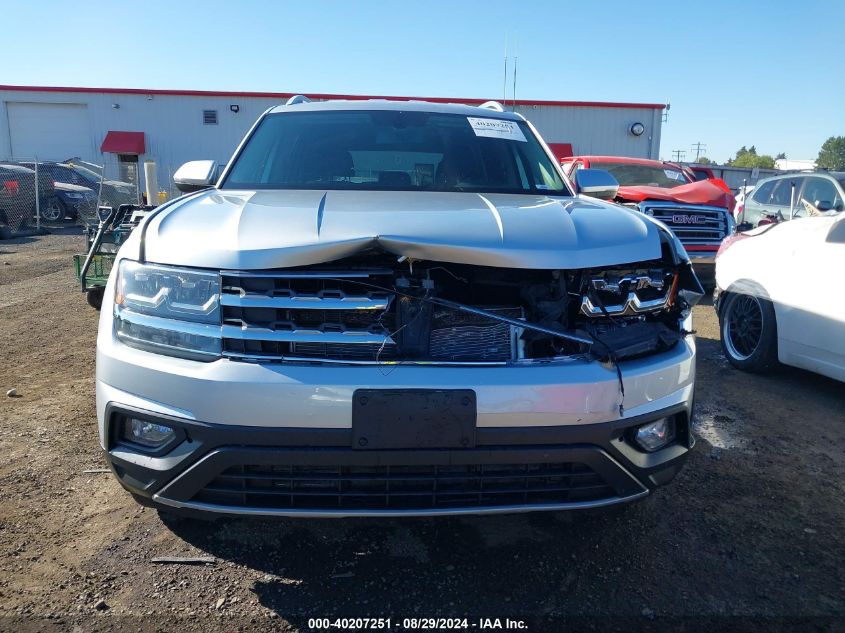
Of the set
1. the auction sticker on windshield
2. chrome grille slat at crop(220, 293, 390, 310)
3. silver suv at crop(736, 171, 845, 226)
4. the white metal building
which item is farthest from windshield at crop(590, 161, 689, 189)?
the white metal building

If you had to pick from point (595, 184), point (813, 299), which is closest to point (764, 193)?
point (813, 299)

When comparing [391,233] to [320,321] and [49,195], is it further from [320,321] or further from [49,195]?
[49,195]

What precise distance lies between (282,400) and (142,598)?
101 cm

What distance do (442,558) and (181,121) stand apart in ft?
89.0

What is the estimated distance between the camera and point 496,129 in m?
3.78

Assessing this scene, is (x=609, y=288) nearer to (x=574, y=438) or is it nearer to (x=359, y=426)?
(x=574, y=438)

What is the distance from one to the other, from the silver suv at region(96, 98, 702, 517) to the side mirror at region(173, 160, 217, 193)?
1.04m

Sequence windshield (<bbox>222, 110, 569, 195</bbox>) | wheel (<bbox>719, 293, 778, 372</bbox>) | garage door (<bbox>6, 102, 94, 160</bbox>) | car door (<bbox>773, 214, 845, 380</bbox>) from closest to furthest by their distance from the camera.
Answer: windshield (<bbox>222, 110, 569, 195</bbox>) → car door (<bbox>773, 214, 845, 380</bbox>) → wheel (<bbox>719, 293, 778, 372</bbox>) → garage door (<bbox>6, 102, 94, 160</bbox>)

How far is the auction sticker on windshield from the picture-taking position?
372 cm

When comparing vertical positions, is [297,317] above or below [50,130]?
below

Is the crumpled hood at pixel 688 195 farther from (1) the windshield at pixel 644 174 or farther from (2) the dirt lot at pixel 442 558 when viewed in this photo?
(2) the dirt lot at pixel 442 558

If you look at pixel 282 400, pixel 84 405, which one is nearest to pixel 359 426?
pixel 282 400

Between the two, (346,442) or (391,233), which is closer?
(346,442)

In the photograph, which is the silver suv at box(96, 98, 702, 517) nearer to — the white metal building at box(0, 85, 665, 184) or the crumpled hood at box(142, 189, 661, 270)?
the crumpled hood at box(142, 189, 661, 270)
